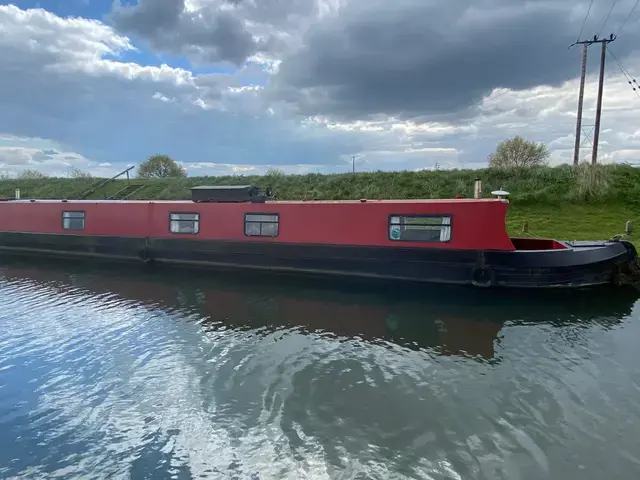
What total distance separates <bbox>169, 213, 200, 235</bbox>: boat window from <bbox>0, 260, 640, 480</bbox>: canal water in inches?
137

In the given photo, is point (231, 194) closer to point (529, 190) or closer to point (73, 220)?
point (73, 220)

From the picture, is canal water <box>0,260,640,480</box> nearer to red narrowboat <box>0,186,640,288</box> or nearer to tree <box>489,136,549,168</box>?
red narrowboat <box>0,186,640,288</box>

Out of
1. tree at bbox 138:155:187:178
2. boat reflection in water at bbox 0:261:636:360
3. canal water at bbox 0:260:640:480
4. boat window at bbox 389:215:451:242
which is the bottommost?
canal water at bbox 0:260:640:480

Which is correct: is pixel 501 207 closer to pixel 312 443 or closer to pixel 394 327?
pixel 394 327

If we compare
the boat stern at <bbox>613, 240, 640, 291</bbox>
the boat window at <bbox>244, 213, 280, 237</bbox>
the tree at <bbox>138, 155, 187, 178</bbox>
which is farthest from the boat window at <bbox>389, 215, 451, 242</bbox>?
the tree at <bbox>138, 155, 187, 178</bbox>

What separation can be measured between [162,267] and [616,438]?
10.5 metres

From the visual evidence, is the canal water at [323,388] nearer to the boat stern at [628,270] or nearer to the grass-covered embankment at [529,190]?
the boat stern at [628,270]

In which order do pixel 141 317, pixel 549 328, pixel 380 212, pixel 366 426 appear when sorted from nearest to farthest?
1. pixel 366 426
2. pixel 549 328
3. pixel 141 317
4. pixel 380 212

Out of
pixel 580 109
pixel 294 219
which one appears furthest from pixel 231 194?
pixel 580 109

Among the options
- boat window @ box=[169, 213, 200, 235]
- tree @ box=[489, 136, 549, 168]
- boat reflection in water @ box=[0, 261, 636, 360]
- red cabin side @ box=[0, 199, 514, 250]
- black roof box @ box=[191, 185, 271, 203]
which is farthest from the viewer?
tree @ box=[489, 136, 549, 168]

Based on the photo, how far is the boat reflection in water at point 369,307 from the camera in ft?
22.0

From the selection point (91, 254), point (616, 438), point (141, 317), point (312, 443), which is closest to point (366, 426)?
point (312, 443)

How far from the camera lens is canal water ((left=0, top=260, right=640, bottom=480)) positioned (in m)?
3.80

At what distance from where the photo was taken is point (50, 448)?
3975 millimetres
